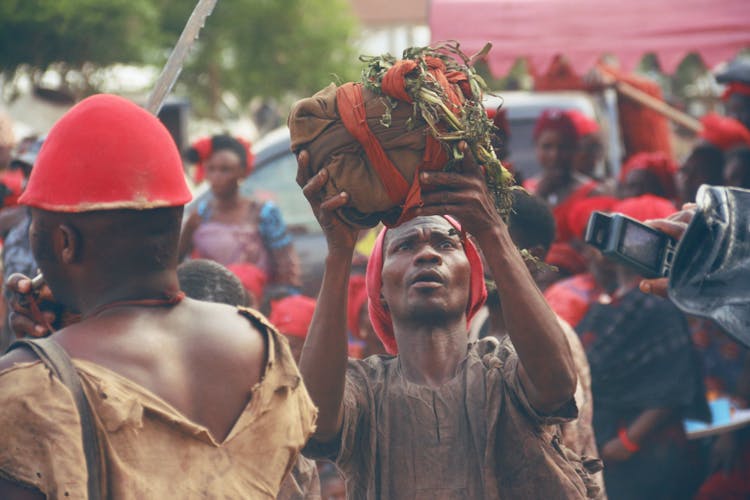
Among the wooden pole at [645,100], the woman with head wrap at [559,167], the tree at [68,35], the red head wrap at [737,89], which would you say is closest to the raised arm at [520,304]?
the woman with head wrap at [559,167]

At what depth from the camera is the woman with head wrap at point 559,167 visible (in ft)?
26.8

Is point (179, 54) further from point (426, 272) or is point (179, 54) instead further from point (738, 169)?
point (738, 169)

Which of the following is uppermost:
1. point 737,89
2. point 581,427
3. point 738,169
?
point 581,427

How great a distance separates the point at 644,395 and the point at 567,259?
1725 millimetres

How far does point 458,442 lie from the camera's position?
338cm

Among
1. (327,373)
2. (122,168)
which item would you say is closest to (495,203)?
(327,373)

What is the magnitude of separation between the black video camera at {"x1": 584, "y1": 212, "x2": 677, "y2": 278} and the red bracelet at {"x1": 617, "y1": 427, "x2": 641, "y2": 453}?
2559 millimetres

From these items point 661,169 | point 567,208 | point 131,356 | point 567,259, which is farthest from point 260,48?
point 131,356

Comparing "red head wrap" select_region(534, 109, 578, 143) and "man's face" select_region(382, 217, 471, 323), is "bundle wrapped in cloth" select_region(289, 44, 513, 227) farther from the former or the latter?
"red head wrap" select_region(534, 109, 578, 143)

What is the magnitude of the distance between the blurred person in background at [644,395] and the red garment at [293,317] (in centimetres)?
138

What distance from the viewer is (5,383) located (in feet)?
7.33

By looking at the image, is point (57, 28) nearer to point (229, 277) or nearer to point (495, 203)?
point (229, 277)

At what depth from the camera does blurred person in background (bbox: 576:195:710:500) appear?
216 inches

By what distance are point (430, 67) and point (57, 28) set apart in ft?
50.1
